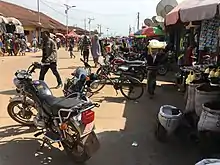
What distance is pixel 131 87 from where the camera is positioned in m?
8.93

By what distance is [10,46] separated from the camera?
2511cm

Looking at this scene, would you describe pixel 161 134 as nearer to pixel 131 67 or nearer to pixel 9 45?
pixel 131 67

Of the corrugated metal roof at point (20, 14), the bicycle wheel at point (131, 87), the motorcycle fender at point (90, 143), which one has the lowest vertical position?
the motorcycle fender at point (90, 143)

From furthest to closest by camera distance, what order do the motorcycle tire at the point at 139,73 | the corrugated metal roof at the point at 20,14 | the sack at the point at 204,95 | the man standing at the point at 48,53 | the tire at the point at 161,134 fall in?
the corrugated metal roof at the point at 20,14
the motorcycle tire at the point at 139,73
the man standing at the point at 48,53
the tire at the point at 161,134
the sack at the point at 204,95

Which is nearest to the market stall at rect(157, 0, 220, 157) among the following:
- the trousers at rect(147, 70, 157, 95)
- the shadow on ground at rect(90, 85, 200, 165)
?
the shadow on ground at rect(90, 85, 200, 165)

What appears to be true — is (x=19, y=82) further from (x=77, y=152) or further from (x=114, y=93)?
(x=114, y=93)

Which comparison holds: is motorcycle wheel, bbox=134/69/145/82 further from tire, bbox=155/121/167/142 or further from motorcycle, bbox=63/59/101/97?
tire, bbox=155/121/167/142

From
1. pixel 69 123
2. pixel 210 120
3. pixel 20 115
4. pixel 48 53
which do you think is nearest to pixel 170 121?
pixel 210 120

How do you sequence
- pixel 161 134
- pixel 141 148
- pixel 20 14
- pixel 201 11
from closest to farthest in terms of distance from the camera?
1. pixel 141 148
2. pixel 161 134
3. pixel 201 11
4. pixel 20 14

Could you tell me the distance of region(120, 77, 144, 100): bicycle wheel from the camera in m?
8.84

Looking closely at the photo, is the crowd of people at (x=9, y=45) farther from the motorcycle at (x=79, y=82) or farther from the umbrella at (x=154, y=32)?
the motorcycle at (x=79, y=82)

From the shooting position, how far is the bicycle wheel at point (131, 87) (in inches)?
348

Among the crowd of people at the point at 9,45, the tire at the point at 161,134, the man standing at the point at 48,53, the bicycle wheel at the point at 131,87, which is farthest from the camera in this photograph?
the crowd of people at the point at 9,45

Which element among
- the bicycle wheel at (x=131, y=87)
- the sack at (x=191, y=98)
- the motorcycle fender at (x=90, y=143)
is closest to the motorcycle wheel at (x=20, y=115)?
the motorcycle fender at (x=90, y=143)
